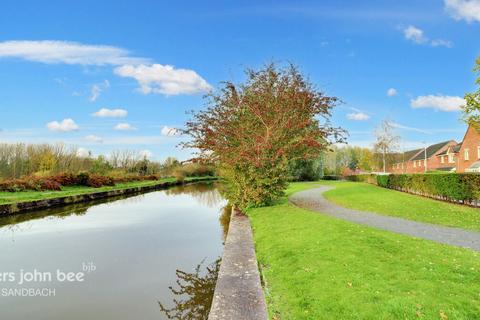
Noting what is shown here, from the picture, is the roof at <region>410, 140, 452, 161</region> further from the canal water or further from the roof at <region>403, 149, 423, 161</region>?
the canal water

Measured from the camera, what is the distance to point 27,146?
45.2 m

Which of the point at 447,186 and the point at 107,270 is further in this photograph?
the point at 447,186

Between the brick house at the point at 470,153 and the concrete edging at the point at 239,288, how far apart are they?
40.1 meters

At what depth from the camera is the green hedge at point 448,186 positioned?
16.6 m

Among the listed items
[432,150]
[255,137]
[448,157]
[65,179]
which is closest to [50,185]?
[65,179]

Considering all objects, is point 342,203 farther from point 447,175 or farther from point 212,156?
point 212,156

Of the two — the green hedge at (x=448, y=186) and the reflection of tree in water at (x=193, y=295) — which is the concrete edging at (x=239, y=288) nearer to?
the reflection of tree in water at (x=193, y=295)

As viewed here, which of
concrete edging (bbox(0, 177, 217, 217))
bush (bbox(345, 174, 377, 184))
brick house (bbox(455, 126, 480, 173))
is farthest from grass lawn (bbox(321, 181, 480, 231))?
brick house (bbox(455, 126, 480, 173))

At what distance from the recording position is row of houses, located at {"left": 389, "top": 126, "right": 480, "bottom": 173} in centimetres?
4066

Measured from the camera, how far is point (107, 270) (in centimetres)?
818

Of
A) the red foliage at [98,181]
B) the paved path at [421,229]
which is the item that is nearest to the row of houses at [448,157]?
the paved path at [421,229]

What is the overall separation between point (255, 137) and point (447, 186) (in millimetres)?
10697

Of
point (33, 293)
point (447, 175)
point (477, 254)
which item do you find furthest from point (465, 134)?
point (33, 293)

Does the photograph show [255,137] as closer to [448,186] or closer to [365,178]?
[448,186]
